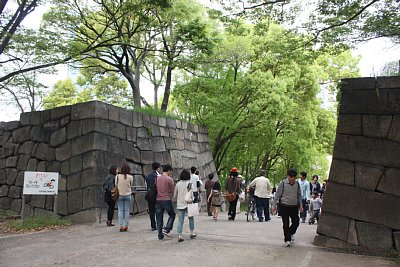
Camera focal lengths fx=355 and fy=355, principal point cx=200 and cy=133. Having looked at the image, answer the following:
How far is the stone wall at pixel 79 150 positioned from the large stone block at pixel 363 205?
6274mm

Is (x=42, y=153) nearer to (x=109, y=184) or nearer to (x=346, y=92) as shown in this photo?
(x=109, y=184)

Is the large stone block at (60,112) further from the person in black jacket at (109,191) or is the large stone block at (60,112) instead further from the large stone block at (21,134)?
the person in black jacket at (109,191)

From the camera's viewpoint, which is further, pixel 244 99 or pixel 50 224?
pixel 244 99

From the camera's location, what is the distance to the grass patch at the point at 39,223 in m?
9.26

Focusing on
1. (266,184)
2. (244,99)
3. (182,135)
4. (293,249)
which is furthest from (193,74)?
(293,249)

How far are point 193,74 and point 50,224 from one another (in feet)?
34.3

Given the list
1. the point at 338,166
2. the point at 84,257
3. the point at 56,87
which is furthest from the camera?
the point at 56,87

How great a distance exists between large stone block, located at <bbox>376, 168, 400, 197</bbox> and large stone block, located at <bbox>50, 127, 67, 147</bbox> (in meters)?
8.81

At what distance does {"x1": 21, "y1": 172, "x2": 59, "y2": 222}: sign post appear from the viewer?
9.35 meters

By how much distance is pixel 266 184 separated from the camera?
10.9m

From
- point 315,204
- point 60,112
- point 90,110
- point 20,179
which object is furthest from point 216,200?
point 20,179

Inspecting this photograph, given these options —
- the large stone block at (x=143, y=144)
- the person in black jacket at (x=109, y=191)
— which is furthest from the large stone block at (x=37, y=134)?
the person in black jacket at (x=109, y=191)

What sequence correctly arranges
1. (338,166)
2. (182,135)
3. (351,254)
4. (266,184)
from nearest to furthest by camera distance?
(351,254), (338,166), (266,184), (182,135)

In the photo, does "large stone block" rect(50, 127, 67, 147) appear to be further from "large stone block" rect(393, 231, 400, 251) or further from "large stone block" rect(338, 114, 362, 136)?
"large stone block" rect(393, 231, 400, 251)
